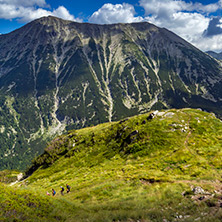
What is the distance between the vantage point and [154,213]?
1733 centimetres

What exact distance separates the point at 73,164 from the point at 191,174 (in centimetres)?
5476

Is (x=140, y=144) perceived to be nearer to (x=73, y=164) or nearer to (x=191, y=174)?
(x=191, y=174)

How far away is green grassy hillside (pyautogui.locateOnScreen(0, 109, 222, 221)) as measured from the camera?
1822 centimetres

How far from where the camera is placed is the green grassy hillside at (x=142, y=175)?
1822 centimetres

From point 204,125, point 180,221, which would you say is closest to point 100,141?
point 204,125

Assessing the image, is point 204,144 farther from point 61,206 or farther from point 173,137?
point 61,206

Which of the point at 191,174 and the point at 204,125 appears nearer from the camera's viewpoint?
the point at 191,174

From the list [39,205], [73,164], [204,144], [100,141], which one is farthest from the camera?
[100,141]

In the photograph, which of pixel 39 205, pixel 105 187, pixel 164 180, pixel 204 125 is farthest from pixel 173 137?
pixel 39 205

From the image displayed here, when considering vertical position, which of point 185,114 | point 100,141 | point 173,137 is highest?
point 185,114

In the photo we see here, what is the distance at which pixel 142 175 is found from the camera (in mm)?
34188

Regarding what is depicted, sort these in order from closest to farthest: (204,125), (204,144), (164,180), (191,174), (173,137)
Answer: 1. (164,180)
2. (191,174)
3. (204,144)
4. (173,137)
5. (204,125)

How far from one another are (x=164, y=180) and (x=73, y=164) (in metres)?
54.3

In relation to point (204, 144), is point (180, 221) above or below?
above
